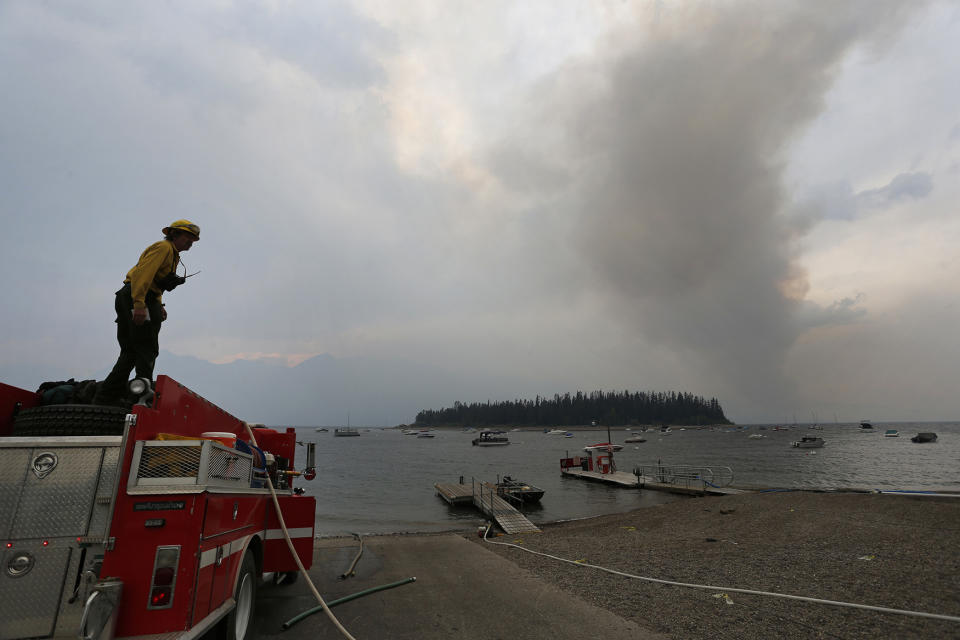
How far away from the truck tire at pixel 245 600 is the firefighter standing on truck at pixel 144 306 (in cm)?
237

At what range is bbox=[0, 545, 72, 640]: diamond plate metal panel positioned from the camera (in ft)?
10.6

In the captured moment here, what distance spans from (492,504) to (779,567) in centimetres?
1274

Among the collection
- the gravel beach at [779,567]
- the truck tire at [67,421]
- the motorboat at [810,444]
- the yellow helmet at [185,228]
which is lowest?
the motorboat at [810,444]

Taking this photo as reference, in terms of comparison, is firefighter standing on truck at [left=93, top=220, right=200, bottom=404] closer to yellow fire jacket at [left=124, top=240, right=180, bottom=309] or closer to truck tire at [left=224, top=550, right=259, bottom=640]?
yellow fire jacket at [left=124, top=240, right=180, bottom=309]

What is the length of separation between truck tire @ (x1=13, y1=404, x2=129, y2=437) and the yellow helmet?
2.09m

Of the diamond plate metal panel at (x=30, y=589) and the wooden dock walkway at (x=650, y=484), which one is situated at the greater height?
the diamond plate metal panel at (x=30, y=589)

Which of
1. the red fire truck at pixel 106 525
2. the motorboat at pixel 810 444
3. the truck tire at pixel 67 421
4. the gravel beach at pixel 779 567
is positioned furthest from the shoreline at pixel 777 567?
the motorboat at pixel 810 444

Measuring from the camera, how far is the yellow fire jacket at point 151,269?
4.55 meters

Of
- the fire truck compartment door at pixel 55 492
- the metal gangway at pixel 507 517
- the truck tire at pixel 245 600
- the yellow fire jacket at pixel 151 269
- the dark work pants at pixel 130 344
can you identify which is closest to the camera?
the fire truck compartment door at pixel 55 492

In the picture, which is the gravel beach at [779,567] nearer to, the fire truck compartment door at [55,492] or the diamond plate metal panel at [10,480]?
the fire truck compartment door at [55,492]

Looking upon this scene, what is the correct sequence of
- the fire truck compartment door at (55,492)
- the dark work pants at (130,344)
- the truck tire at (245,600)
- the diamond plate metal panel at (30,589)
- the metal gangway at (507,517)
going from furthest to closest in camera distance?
1. the metal gangway at (507,517)
2. the truck tire at (245,600)
3. the dark work pants at (130,344)
4. the fire truck compartment door at (55,492)
5. the diamond plate metal panel at (30,589)

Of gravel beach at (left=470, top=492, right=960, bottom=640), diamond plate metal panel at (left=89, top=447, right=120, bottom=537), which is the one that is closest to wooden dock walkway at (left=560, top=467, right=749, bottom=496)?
gravel beach at (left=470, top=492, right=960, bottom=640)

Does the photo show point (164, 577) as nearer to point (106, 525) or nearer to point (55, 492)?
point (106, 525)

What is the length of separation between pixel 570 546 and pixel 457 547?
3437 mm
